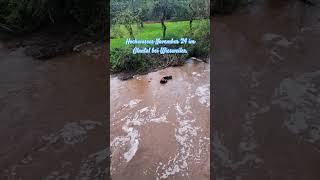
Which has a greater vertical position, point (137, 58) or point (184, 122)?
point (137, 58)

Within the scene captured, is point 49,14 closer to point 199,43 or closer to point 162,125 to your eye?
point 199,43

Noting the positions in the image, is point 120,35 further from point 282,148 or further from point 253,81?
point 282,148

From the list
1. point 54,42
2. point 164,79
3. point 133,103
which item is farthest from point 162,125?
point 54,42

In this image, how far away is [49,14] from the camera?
29.1 ft

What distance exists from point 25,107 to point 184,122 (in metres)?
2.41

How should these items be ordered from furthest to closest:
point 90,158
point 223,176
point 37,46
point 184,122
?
point 37,46
point 184,122
point 90,158
point 223,176

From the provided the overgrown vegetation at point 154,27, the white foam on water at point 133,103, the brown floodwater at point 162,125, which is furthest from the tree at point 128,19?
the white foam on water at point 133,103

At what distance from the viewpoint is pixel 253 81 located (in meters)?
6.74

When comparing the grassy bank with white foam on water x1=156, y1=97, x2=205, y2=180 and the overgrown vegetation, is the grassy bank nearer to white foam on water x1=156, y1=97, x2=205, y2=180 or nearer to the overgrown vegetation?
the overgrown vegetation

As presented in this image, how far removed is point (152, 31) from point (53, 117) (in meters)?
2.23

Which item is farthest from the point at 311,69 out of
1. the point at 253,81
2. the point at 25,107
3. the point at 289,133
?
the point at 25,107

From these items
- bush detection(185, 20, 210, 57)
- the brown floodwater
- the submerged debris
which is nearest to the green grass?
bush detection(185, 20, 210, 57)

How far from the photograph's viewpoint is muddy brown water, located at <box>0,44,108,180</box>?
219 inches

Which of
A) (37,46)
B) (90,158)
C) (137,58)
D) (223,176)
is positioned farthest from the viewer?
(37,46)
